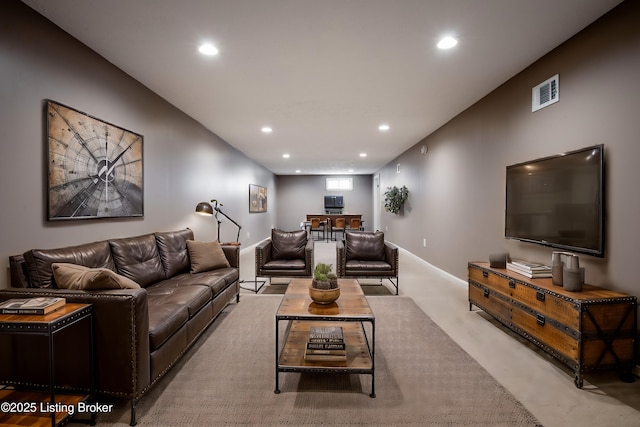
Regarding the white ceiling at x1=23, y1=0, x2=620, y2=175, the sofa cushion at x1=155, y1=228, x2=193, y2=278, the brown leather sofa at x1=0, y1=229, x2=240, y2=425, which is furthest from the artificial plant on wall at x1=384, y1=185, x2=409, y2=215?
the brown leather sofa at x1=0, y1=229, x2=240, y2=425

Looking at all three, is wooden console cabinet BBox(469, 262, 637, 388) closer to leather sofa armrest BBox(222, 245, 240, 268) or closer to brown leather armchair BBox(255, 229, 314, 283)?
brown leather armchair BBox(255, 229, 314, 283)

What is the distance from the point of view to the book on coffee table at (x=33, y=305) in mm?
1490

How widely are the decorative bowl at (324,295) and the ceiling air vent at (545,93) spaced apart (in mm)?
2726

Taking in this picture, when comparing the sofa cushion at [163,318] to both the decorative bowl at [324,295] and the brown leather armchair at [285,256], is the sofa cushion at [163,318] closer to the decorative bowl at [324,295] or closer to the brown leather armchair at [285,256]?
the decorative bowl at [324,295]

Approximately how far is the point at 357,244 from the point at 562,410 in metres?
2.84

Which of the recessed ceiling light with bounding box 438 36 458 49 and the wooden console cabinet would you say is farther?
the recessed ceiling light with bounding box 438 36 458 49

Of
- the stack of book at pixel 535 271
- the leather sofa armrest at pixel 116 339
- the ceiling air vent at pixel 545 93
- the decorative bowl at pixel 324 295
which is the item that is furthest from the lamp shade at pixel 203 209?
the ceiling air vent at pixel 545 93

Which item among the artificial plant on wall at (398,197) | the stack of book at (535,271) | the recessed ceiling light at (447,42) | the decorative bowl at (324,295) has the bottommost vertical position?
the decorative bowl at (324,295)

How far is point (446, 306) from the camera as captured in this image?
141 inches

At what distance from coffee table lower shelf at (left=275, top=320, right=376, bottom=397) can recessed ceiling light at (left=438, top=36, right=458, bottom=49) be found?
257 cm

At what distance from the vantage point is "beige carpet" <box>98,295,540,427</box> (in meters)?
1.68

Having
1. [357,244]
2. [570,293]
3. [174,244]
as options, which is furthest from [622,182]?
[174,244]

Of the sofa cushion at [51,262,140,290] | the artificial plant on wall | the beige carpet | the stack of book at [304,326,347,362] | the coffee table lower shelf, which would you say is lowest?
the beige carpet

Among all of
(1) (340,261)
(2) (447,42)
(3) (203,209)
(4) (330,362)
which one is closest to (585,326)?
(4) (330,362)
